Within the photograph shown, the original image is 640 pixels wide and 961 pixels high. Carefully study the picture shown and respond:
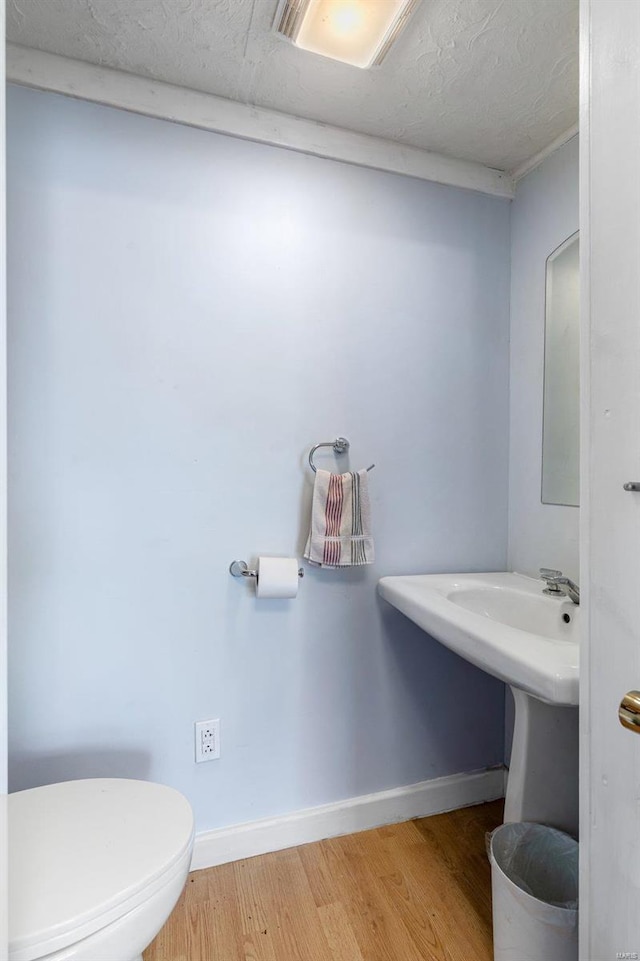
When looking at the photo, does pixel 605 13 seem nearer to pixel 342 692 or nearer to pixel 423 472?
pixel 423 472

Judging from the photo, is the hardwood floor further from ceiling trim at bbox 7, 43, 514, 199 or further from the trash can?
ceiling trim at bbox 7, 43, 514, 199


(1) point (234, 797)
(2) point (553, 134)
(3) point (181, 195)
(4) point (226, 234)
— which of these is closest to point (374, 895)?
(1) point (234, 797)

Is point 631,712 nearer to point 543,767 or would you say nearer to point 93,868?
point 543,767

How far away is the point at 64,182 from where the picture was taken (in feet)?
4.10

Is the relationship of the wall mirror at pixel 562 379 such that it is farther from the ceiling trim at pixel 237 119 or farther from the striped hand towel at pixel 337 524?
the striped hand towel at pixel 337 524

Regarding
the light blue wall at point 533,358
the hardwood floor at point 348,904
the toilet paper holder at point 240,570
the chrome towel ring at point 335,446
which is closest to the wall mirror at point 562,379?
the light blue wall at point 533,358

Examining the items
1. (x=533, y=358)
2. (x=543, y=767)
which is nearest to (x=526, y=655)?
(x=543, y=767)

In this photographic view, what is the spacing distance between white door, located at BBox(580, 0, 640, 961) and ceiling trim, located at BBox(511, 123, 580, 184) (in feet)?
2.60

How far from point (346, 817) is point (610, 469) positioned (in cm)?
140

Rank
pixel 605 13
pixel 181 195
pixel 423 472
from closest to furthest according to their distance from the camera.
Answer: pixel 605 13
pixel 181 195
pixel 423 472

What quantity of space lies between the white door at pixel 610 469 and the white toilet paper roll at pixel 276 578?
2.56ft

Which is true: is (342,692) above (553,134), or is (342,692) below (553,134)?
below

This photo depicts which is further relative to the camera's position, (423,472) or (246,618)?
(423,472)

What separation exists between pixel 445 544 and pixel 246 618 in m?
0.72
